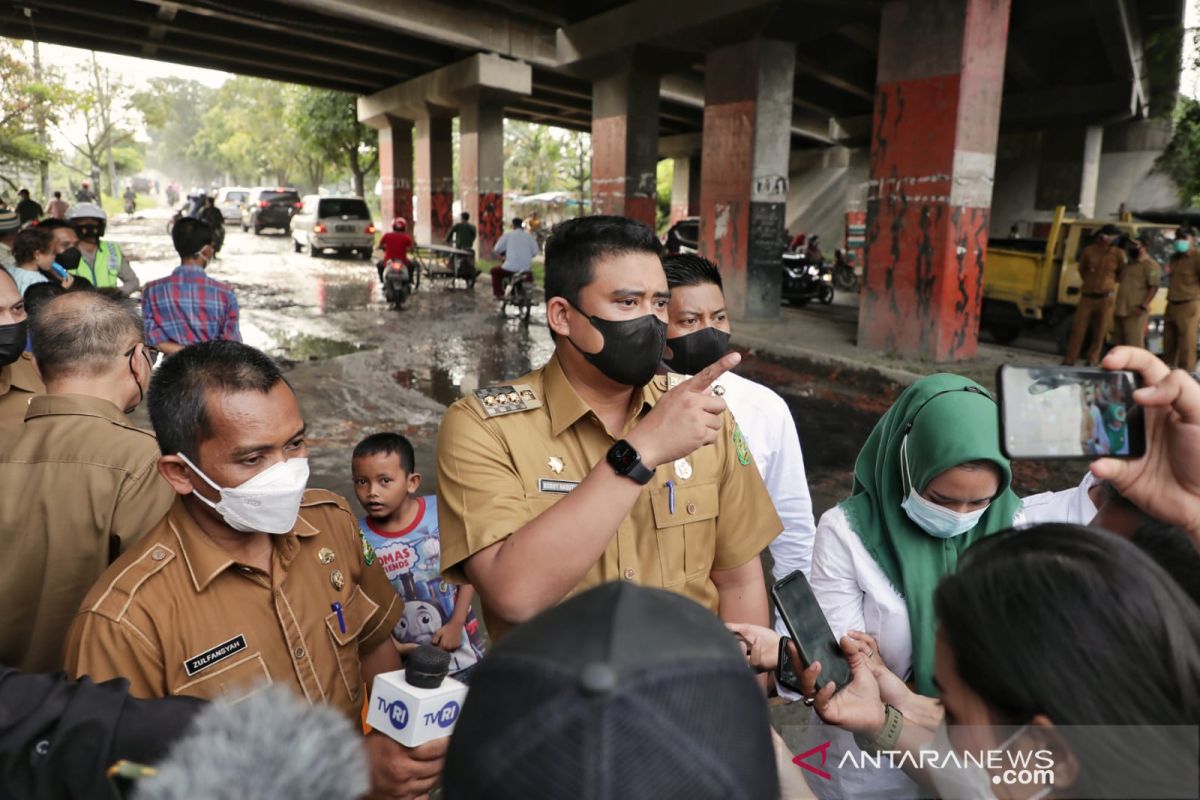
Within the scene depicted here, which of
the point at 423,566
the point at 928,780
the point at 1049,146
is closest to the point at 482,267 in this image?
the point at 1049,146

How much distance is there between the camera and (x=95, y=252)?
6246 millimetres

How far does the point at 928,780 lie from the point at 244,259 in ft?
75.1

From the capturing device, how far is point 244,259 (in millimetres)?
21406

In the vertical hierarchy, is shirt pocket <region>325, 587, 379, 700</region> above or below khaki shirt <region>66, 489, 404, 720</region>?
below

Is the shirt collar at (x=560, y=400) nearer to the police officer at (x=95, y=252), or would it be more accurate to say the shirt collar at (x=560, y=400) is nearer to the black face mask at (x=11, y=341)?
the black face mask at (x=11, y=341)

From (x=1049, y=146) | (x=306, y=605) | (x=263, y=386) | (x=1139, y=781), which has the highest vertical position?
(x=1049, y=146)

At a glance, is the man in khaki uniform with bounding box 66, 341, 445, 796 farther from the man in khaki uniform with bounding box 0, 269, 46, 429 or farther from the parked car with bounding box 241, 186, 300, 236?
the parked car with bounding box 241, 186, 300, 236

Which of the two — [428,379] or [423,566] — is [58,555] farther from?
[428,379]

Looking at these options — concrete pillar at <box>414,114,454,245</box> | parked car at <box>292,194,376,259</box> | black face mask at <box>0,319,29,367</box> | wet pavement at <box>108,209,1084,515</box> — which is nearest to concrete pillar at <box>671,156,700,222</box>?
concrete pillar at <box>414,114,454,245</box>

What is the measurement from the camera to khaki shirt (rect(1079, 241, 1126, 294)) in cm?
910

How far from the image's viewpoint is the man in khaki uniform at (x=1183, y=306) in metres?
8.64

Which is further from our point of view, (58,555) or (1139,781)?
(58,555)

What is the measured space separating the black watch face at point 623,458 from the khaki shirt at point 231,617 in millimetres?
763

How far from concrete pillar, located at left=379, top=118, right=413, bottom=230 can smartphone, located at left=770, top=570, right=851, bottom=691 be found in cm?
2522
